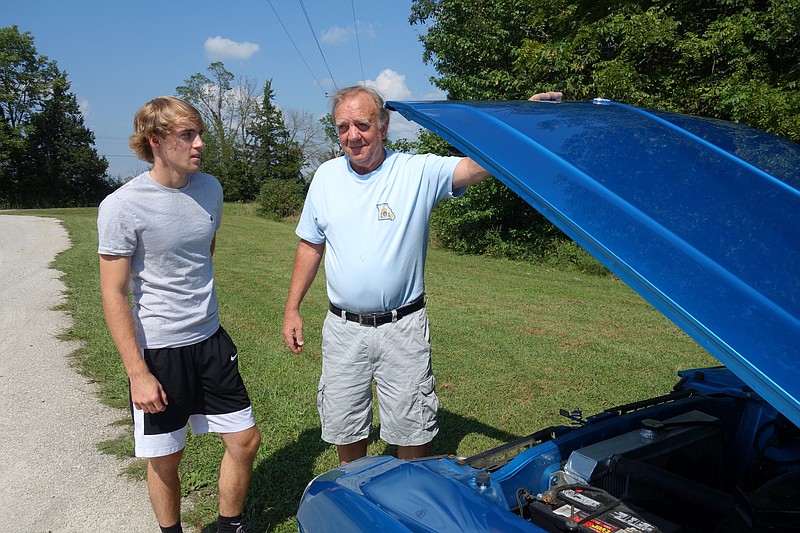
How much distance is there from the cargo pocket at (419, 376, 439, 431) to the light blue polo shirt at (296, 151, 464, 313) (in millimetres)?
422

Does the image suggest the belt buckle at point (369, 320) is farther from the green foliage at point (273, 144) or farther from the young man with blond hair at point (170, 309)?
the green foliage at point (273, 144)

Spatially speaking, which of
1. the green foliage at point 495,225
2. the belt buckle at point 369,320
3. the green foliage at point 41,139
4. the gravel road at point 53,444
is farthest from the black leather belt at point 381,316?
the green foliage at point 41,139

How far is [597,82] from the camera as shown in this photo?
12.4m

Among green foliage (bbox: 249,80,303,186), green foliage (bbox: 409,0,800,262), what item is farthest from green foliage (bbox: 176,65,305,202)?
green foliage (bbox: 409,0,800,262)

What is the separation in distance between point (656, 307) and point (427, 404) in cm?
178

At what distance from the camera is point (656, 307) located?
1363 mm

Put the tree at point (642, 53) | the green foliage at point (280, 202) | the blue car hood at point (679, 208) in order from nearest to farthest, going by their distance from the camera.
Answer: the blue car hood at point (679, 208), the tree at point (642, 53), the green foliage at point (280, 202)

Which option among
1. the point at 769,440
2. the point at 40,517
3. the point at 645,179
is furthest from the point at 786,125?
the point at 40,517

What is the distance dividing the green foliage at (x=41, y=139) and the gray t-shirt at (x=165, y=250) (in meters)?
42.1

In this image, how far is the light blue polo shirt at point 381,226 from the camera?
2.83 m

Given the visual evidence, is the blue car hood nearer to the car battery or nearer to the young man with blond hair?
the car battery

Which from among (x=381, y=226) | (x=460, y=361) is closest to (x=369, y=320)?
(x=381, y=226)

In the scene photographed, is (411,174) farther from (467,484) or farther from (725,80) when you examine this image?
(725,80)

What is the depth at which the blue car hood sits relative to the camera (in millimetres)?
1216
